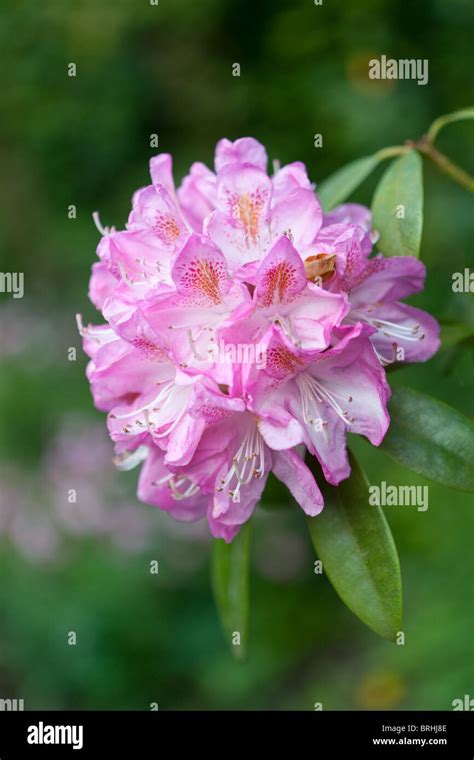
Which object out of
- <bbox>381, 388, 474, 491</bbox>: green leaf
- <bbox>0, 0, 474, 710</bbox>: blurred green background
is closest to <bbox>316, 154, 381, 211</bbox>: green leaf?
<bbox>381, 388, 474, 491</bbox>: green leaf

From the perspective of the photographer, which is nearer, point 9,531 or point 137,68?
point 9,531

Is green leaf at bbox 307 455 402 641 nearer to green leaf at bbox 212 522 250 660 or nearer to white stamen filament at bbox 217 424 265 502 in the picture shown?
white stamen filament at bbox 217 424 265 502

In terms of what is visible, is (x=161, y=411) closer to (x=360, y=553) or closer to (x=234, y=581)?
(x=360, y=553)

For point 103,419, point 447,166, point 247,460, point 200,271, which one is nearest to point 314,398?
point 247,460

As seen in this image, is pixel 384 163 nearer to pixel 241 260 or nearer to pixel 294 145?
pixel 294 145

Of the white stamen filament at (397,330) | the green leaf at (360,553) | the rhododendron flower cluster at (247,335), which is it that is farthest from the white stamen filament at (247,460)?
the white stamen filament at (397,330)
